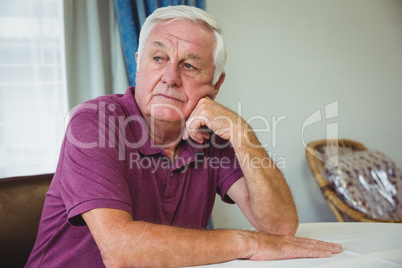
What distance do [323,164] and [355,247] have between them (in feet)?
6.18

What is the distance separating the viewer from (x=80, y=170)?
3.67 ft

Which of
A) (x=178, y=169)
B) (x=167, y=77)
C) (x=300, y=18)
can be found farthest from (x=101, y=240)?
(x=300, y=18)

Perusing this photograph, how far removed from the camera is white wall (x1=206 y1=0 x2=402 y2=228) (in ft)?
9.75

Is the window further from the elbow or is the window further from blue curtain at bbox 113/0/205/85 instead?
the elbow

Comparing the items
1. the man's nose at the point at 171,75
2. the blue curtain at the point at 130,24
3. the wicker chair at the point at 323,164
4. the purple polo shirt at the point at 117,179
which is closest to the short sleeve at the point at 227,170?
the purple polo shirt at the point at 117,179

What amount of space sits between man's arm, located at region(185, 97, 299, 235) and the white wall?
1.42 meters

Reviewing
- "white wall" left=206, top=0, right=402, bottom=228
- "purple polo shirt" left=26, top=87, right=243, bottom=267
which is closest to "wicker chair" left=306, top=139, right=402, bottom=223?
"white wall" left=206, top=0, right=402, bottom=228

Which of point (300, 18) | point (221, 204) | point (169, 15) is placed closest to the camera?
point (169, 15)

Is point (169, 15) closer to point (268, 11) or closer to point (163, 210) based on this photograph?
point (163, 210)

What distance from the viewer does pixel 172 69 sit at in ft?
4.75

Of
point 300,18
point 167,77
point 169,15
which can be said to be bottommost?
point 167,77

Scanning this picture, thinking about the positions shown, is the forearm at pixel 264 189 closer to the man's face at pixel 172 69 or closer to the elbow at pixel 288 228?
the elbow at pixel 288 228

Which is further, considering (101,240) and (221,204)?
(221,204)

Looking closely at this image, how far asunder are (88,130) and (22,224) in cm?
46
